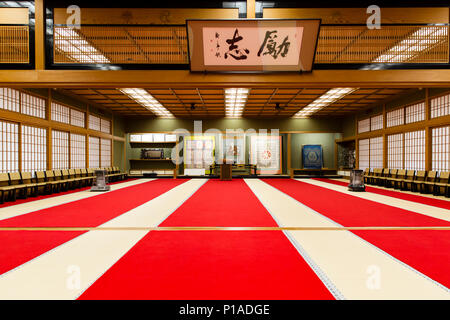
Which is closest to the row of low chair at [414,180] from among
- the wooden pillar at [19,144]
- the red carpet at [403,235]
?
the red carpet at [403,235]

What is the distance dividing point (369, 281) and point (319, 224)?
169cm

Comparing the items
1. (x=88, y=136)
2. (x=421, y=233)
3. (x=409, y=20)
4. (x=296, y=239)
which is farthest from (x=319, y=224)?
(x=88, y=136)

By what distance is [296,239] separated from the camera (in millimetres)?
2912

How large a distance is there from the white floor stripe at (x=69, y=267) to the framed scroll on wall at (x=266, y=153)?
11.0m

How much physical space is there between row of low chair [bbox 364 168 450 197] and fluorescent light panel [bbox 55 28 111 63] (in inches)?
425

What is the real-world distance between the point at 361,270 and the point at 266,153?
11770 millimetres

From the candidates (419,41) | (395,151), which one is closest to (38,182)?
(419,41)

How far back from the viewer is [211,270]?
2100 millimetres

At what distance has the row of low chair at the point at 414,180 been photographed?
657 centimetres

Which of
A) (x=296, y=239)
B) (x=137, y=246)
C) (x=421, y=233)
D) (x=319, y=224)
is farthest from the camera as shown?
(x=319, y=224)

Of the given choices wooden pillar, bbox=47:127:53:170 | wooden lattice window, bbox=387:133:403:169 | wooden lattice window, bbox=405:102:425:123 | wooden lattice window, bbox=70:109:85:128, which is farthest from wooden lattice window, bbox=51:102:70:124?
wooden lattice window, bbox=387:133:403:169

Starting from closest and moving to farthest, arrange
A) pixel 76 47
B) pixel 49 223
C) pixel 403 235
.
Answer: pixel 403 235, pixel 49 223, pixel 76 47

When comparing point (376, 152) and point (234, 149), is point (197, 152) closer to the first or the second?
point (234, 149)
